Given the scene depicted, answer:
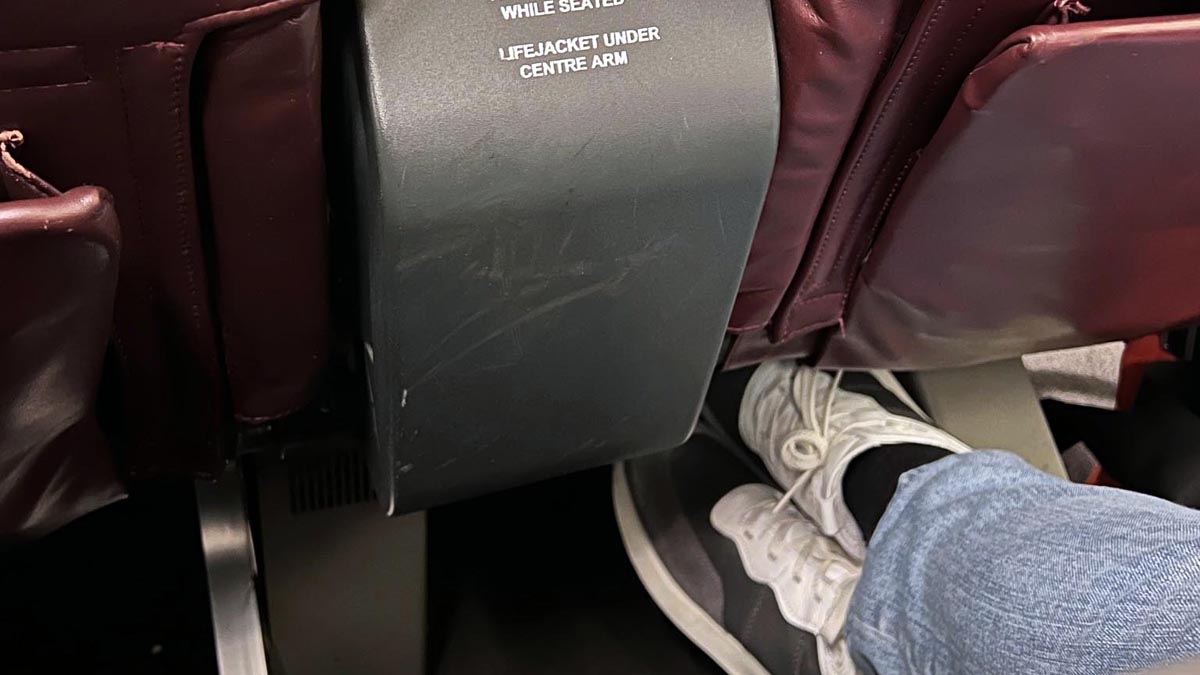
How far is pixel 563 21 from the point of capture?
48 cm

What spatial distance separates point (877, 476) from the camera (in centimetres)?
92

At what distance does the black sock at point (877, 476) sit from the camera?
Answer: 0.90 m

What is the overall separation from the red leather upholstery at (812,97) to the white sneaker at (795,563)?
0.34 metres

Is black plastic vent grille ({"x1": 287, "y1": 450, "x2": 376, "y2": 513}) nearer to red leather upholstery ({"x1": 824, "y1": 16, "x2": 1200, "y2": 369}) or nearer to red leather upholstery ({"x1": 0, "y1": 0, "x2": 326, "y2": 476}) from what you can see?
red leather upholstery ({"x1": 0, "y1": 0, "x2": 326, "y2": 476})

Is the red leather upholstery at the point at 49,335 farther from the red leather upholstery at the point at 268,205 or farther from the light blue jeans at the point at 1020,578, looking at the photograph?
the light blue jeans at the point at 1020,578

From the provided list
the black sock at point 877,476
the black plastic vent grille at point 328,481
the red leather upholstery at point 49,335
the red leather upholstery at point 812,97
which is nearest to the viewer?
the red leather upholstery at point 49,335

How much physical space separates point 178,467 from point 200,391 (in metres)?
0.07

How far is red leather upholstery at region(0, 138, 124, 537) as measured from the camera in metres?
0.41

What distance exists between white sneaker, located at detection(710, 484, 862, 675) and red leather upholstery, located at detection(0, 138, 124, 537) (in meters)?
0.55

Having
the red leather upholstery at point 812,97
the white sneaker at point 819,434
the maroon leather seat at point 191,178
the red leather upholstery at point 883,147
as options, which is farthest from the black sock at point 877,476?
the maroon leather seat at point 191,178

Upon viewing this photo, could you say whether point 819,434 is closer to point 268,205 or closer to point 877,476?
point 877,476

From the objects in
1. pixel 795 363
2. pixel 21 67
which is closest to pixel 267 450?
pixel 21 67

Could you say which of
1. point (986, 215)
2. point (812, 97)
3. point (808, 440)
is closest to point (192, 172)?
point (812, 97)

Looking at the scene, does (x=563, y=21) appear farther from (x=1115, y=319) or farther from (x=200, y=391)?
(x=1115, y=319)
